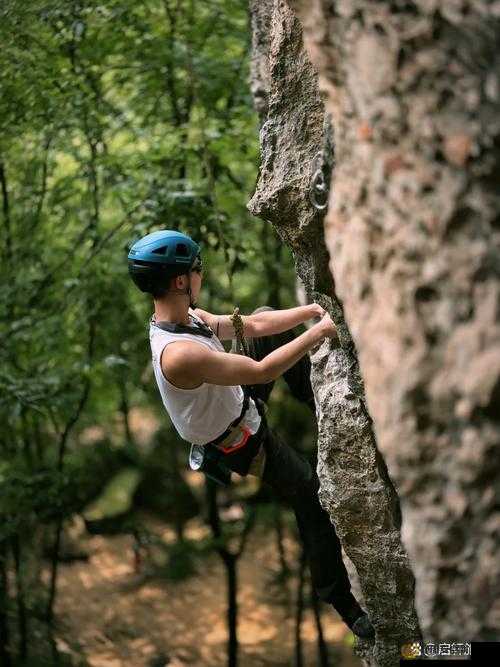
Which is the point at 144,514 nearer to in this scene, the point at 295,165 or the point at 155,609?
the point at 155,609

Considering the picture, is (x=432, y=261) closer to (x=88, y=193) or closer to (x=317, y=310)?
(x=317, y=310)

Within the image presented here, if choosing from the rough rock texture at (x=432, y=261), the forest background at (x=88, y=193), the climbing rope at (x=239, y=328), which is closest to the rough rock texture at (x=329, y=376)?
the climbing rope at (x=239, y=328)

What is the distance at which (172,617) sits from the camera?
8.82 meters

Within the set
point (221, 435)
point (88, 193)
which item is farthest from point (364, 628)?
point (88, 193)

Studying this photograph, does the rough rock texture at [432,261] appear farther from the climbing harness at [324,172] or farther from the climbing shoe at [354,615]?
the climbing shoe at [354,615]

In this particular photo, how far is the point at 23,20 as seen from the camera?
5.31 meters

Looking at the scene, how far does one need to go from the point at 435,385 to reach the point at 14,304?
4916 millimetres

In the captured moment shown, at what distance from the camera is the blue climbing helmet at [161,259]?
3613 mm

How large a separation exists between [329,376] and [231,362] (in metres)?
0.81

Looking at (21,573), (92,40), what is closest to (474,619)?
(92,40)

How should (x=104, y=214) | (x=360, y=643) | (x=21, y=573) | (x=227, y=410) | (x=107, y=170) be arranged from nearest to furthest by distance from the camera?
(x=227, y=410), (x=360, y=643), (x=107, y=170), (x=21, y=573), (x=104, y=214)

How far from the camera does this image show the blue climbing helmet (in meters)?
3.61

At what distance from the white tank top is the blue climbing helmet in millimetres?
242

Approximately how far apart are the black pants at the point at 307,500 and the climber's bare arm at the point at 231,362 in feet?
2.85
